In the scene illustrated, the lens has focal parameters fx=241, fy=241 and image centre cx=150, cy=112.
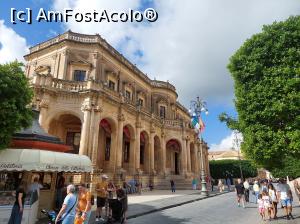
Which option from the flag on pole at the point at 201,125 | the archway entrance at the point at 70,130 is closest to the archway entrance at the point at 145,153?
the flag on pole at the point at 201,125

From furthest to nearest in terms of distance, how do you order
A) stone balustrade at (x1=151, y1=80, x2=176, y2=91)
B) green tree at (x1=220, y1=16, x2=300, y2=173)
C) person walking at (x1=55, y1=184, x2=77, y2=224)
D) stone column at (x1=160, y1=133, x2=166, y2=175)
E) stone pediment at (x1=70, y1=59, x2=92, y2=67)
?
stone balustrade at (x1=151, y1=80, x2=176, y2=91) < stone column at (x1=160, y1=133, x2=166, y2=175) < stone pediment at (x1=70, y1=59, x2=92, y2=67) < green tree at (x1=220, y1=16, x2=300, y2=173) < person walking at (x1=55, y1=184, x2=77, y2=224)

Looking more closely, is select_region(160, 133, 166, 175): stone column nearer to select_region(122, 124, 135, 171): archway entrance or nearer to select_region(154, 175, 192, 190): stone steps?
select_region(154, 175, 192, 190): stone steps

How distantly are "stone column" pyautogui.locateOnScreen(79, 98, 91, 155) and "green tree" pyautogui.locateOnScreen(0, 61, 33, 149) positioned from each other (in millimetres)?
8614

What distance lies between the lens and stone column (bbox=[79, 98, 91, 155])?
1747 centimetres

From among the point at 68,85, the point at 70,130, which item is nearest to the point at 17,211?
the point at 68,85

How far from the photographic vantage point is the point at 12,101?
8.20 metres

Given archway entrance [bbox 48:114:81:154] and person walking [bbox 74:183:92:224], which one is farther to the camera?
archway entrance [bbox 48:114:81:154]

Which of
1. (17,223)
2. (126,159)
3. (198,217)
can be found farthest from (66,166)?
(126,159)

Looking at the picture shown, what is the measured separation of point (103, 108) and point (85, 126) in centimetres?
220

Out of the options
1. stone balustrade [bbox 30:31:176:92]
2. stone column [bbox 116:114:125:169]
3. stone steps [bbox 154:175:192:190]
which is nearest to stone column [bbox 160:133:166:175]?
stone steps [bbox 154:175:192:190]

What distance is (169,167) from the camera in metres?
32.3

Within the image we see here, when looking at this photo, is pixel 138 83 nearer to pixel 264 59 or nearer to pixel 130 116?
pixel 130 116

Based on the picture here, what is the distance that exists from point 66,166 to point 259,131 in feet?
25.1

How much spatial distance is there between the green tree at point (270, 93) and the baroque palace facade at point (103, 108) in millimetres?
11406
